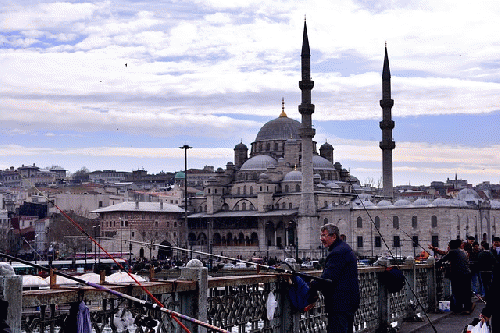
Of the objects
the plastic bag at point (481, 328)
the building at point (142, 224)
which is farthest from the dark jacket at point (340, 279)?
the building at point (142, 224)

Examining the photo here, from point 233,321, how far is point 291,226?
60921 millimetres

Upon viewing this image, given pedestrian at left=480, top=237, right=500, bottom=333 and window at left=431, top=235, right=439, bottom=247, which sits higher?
pedestrian at left=480, top=237, right=500, bottom=333

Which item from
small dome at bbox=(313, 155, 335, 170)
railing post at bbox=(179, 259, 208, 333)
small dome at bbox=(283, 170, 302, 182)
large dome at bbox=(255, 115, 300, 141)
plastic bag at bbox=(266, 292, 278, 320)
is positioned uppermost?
large dome at bbox=(255, 115, 300, 141)

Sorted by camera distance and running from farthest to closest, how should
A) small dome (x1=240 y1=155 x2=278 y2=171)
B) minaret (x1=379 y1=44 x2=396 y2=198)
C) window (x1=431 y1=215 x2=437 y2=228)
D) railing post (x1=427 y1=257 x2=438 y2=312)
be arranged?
small dome (x1=240 y1=155 x2=278 y2=171), minaret (x1=379 y1=44 x2=396 y2=198), window (x1=431 y1=215 x2=437 y2=228), railing post (x1=427 y1=257 x2=438 y2=312)

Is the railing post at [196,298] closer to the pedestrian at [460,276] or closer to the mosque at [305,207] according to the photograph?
the pedestrian at [460,276]

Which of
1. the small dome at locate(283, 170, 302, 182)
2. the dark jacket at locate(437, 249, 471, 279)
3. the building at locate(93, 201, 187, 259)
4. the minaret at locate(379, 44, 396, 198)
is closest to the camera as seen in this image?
the dark jacket at locate(437, 249, 471, 279)

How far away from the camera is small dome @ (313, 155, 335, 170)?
7706 centimetres

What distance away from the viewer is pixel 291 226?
66.9 m

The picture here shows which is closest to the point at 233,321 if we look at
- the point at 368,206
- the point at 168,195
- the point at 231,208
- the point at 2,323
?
the point at 2,323

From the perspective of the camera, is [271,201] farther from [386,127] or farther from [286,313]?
[286,313]

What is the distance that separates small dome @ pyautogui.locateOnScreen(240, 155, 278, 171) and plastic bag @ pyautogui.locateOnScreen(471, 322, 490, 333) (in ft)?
230

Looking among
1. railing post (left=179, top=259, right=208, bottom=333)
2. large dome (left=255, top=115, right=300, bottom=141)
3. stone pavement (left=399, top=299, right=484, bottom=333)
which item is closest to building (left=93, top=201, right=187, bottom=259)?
large dome (left=255, top=115, right=300, bottom=141)

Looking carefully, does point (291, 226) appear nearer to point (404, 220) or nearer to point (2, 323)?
point (404, 220)

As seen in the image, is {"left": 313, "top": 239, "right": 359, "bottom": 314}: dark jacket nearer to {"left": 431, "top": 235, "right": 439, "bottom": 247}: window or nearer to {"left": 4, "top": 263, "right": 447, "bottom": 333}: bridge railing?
{"left": 4, "top": 263, "right": 447, "bottom": 333}: bridge railing
